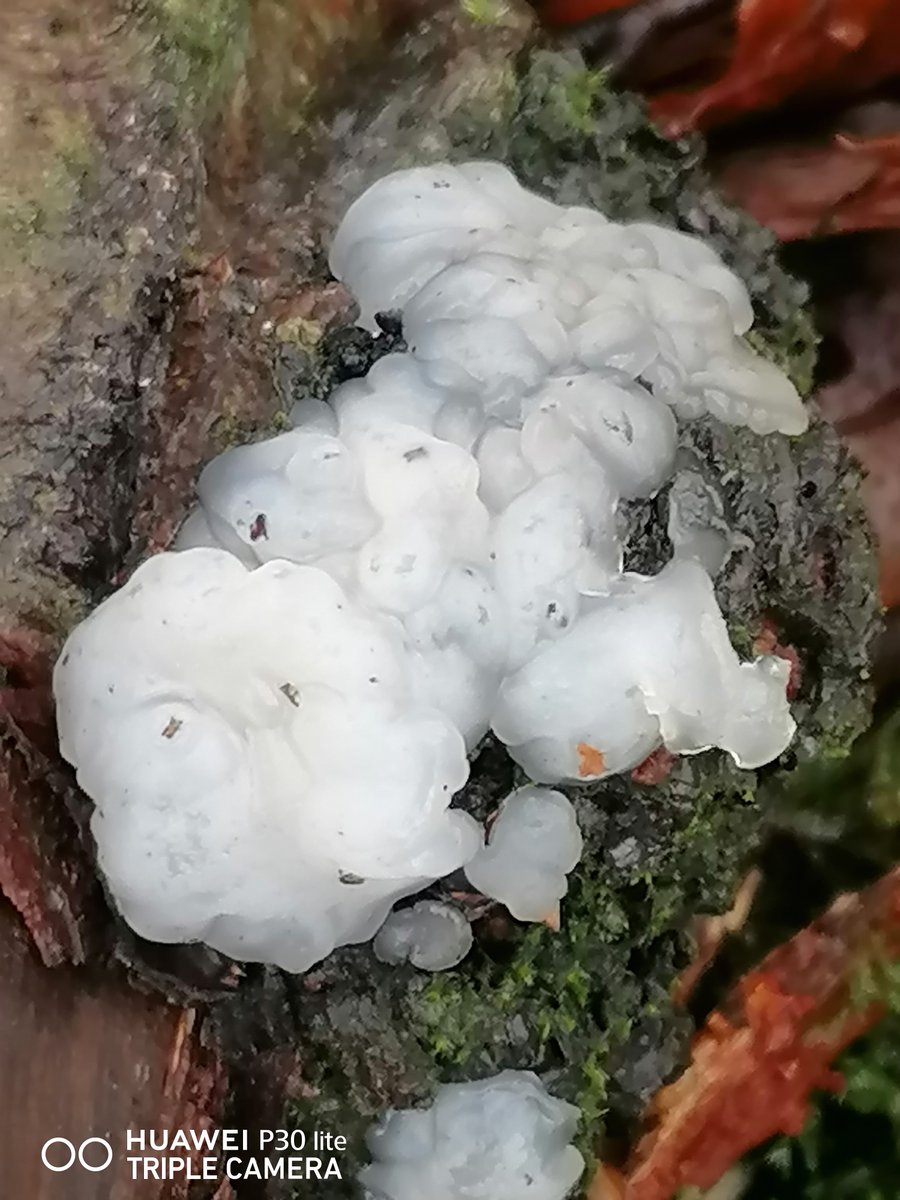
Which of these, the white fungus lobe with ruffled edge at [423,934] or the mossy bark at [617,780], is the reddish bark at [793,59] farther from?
the white fungus lobe with ruffled edge at [423,934]

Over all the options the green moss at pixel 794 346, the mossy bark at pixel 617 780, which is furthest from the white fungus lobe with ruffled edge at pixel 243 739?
the green moss at pixel 794 346

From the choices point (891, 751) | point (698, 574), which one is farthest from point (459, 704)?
point (891, 751)

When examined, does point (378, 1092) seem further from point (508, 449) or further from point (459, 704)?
point (508, 449)

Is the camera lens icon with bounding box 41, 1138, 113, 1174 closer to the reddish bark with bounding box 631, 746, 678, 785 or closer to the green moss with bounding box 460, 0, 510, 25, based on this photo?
the reddish bark with bounding box 631, 746, 678, 785

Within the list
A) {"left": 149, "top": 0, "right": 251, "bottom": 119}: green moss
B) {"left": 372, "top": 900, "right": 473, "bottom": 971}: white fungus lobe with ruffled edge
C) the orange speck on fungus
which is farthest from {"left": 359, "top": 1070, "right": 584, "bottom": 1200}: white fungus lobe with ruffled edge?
{"left": 149, "top": 0, "right": 251, "bottom": 119}: green moss

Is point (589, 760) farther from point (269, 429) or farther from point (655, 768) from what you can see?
point (269, 429)

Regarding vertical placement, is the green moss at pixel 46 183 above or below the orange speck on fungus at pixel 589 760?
above

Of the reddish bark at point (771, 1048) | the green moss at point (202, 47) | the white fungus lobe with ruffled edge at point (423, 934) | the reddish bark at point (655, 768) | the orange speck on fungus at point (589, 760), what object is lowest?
the reddish bark at point (771, 1048)
